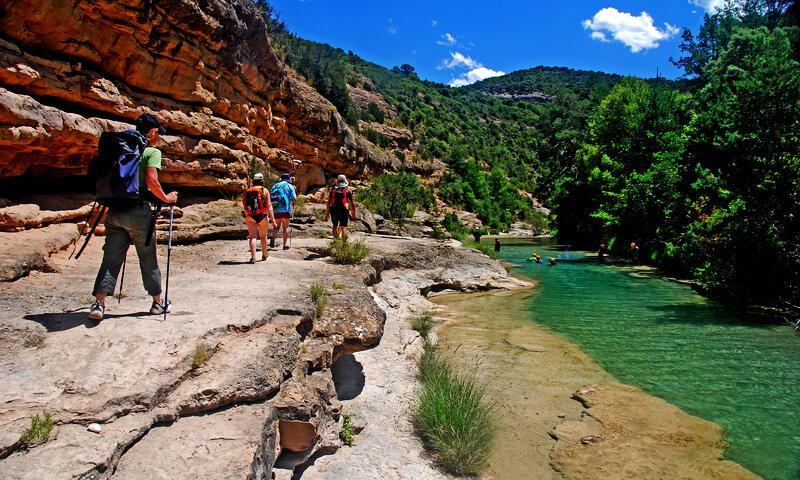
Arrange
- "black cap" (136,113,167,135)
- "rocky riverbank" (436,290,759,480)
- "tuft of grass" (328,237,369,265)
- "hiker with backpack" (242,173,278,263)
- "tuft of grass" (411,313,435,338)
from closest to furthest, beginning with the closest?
"black cap" (136,113,167,135) < "rocky riverbank" (436,290,759,480) < "hiker with backpack" (242,173,278,263) < "tuft of grass" (411,313,435,338) < "tuft of grass" (328,237,369,265)

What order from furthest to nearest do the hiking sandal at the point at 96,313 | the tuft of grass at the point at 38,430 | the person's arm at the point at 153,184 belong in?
the person's arm at the point at 153,184
the hiking sandal at the point at 96,313
the tuft of grass at the point at 38,430

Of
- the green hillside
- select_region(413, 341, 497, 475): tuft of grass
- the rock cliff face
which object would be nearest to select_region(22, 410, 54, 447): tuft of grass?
select_region(413, 341, 497, 475): tuft of grass

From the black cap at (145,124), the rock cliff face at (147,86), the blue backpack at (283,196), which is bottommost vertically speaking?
the blue backpack at (283,196)

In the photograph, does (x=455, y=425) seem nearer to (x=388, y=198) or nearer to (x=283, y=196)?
(x=283, y=196)

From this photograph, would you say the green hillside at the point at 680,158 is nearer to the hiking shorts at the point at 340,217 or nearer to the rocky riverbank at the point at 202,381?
the rocky riverbank at the point at 202,381

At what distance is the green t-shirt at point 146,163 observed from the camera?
4.79m

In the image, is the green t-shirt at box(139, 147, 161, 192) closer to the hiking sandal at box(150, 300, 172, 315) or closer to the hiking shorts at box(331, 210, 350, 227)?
the hiking sandal at box(150, 300, 172, 315)

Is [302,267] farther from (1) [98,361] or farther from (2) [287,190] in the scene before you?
(1) [98,361]

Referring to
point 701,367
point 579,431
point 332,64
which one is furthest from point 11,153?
point 332,64

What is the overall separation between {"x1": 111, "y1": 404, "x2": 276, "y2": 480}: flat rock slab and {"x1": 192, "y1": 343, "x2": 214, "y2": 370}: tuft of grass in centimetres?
46

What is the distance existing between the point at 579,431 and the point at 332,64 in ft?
114

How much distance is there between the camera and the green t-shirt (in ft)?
15.7

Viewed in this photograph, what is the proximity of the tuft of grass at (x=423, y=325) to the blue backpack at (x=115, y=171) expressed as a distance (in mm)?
5827

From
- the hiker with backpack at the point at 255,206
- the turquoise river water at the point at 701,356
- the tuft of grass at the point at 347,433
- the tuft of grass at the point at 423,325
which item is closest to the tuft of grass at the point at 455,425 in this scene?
the tuft of grass at the point at 347,433
